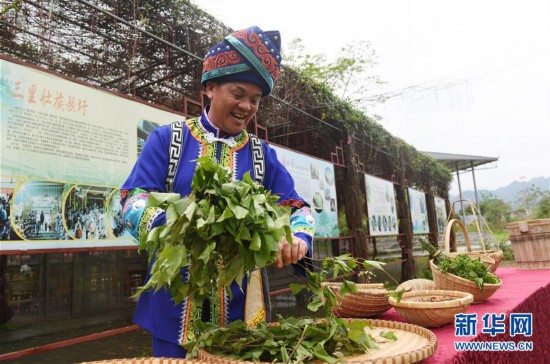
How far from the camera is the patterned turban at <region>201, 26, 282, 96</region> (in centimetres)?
127

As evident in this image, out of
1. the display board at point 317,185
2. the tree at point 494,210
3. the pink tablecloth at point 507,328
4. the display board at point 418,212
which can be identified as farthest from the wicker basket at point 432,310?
the tree at point 494,210

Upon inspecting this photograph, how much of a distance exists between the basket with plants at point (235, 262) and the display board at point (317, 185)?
147 inches

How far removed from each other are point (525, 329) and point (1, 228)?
2.70 metres

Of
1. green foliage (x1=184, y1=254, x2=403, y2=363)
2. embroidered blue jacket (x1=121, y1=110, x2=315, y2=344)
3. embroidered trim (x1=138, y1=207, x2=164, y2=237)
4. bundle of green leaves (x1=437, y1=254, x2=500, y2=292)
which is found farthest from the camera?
bundle of green leaves (x1=437, y1=254, x2=500, y2=292)

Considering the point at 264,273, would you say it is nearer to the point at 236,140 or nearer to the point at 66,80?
the point at 236,140

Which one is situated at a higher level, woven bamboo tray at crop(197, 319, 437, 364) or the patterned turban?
the patterned turban

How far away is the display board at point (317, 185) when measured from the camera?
493cm

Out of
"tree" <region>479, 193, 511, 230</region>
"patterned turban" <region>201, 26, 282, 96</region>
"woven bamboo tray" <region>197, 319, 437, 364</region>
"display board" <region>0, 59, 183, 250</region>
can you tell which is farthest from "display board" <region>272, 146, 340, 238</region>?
"tree" <region>479, 193, 511, 230</region>

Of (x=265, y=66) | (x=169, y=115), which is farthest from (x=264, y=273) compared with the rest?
(x=169, y=115)

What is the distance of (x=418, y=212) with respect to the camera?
32.3 ft

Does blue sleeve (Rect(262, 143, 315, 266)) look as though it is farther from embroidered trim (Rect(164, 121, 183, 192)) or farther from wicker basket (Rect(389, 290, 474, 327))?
wicker basket (Rect(389, 290, 474, 327))

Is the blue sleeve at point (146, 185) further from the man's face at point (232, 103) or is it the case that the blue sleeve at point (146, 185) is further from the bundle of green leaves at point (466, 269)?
the bundle of green leaves at point (466, 269)

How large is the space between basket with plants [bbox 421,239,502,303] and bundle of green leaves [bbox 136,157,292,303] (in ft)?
4.78

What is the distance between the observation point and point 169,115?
3434 millimetres
